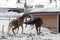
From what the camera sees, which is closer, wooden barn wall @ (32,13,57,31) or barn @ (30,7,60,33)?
barn @ (30,7,60,33)

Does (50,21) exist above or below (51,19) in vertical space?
below

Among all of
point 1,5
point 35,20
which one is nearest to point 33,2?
point 1,5

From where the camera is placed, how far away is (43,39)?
1288 centimetres

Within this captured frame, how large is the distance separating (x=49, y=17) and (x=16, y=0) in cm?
2504

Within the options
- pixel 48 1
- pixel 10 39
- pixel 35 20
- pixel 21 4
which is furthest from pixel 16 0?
pixel 10 39

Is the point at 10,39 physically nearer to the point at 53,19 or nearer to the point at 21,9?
the point at 53,19

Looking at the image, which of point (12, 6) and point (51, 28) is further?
point (12, 6)

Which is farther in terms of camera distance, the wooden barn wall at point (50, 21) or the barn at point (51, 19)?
the wooden barn wall at point (50, 21)

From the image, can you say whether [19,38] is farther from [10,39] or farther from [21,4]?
[21,4]

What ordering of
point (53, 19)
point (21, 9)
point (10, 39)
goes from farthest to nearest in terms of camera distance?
point (21, 9) → point (53, 19) → point (10, 39)

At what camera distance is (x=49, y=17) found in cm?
1738

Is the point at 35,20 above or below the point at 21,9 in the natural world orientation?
above

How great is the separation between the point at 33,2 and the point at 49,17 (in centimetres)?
2310

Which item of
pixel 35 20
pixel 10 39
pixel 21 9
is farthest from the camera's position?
pixel 21 9
